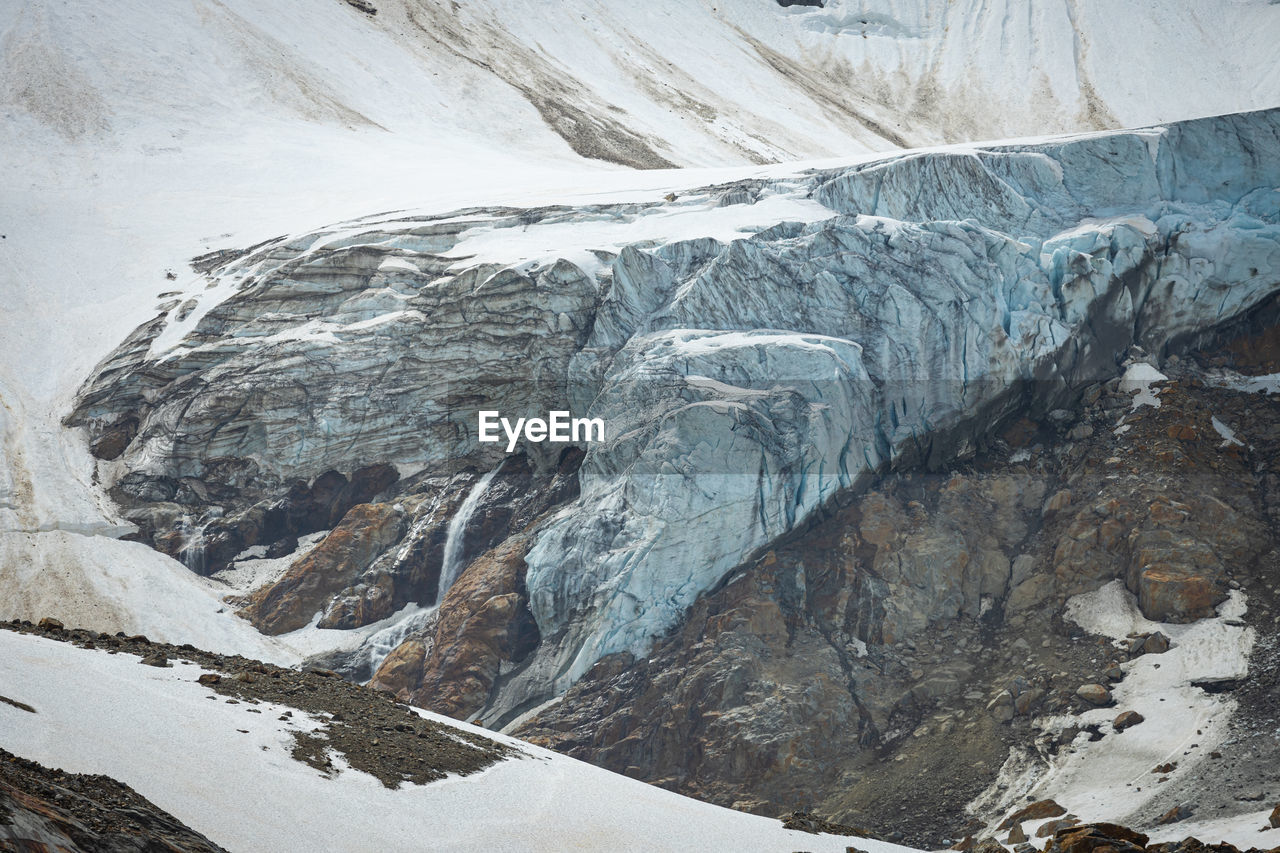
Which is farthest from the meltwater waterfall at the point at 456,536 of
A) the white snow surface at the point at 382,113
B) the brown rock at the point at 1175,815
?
the brown rock at the point at 1175,815

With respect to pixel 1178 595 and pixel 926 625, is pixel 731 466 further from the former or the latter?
pixel 1178 595

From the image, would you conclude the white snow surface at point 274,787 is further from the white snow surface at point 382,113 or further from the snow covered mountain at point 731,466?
the white snow surface at point 382,113

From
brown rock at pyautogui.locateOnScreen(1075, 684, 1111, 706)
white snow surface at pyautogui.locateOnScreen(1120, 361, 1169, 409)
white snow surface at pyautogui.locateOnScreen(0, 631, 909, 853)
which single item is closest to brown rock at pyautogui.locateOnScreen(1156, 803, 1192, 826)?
brown rock at pyautogui.locateOnScreen(1075, 684, 1111, 706)

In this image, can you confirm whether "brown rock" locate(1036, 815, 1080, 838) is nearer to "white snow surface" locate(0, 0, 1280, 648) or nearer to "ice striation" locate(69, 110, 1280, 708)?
"ice striation" locate(69, 110, 1280, 708)

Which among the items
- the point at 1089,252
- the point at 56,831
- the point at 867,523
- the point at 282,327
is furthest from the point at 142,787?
the point at 1089,252

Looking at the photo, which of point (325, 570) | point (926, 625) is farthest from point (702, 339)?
point (325, 570)

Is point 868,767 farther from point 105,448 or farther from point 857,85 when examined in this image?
point 857,85
